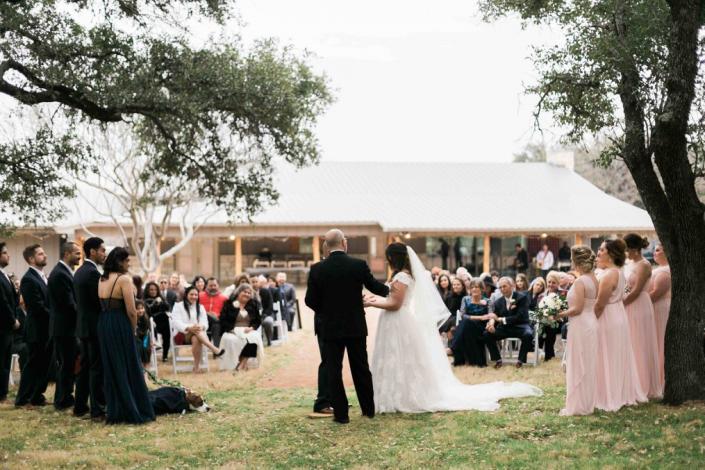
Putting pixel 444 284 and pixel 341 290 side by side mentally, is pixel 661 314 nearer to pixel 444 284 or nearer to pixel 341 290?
pixel 341 290

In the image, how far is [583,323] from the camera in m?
8.30

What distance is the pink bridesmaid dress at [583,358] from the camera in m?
8.18

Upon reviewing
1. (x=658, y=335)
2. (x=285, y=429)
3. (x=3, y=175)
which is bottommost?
(x=285, y=429)

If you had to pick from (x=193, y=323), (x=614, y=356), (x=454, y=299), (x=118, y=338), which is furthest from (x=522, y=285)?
(x=118, y=338)

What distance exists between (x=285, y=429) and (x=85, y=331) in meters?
2.44

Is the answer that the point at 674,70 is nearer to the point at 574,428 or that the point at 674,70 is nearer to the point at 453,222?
the point at 574,428

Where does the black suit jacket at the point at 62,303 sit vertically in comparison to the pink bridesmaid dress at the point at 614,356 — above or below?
above

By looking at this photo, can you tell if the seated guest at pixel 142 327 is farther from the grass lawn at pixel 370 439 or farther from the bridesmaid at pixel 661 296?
the bridesmaid at pixel 661 296

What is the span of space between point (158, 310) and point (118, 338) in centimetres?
541

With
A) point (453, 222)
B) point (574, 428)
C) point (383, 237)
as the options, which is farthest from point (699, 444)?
point (383, 237)

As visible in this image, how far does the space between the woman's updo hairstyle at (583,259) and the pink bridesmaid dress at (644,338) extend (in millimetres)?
803

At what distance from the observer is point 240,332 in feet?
43.1

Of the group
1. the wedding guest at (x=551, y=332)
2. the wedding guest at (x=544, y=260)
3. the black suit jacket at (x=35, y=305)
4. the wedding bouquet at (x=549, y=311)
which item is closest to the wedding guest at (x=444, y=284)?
the wedding guest at (x=551, y=332)

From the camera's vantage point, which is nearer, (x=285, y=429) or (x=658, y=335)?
(x=285, y=429)
